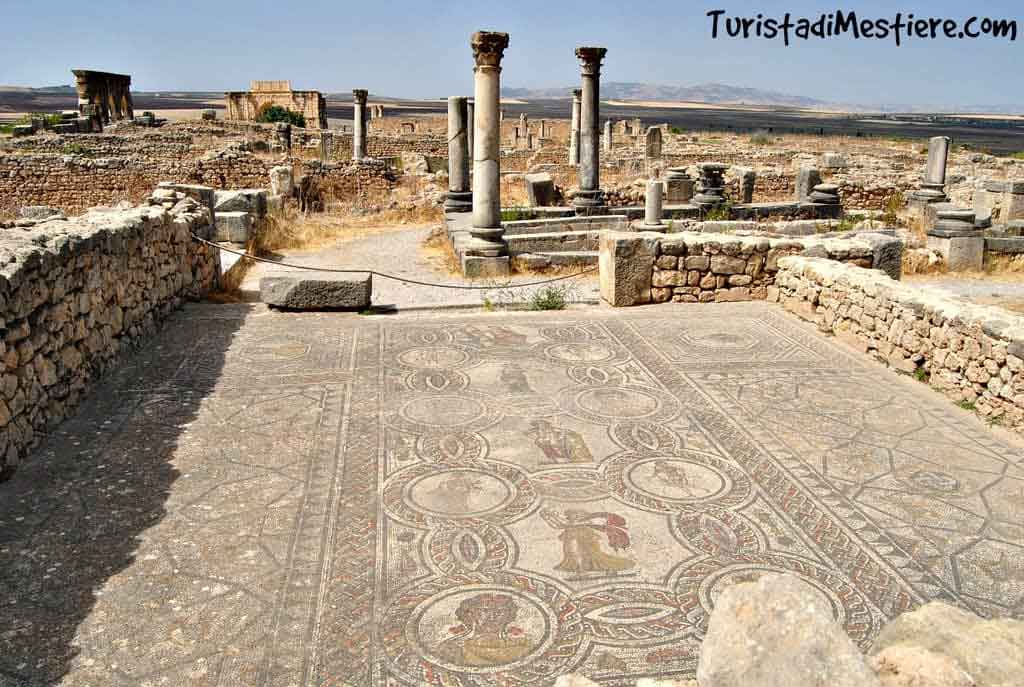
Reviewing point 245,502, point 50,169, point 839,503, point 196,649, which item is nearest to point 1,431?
point 245,502

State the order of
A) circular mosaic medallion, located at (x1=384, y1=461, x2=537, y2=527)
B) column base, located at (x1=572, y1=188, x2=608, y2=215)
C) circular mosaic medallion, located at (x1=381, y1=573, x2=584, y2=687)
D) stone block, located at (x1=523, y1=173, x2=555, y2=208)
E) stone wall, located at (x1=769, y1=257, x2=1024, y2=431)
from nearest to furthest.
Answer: circular mosaic medallion, located at (x1=381, y1=573, x2=584, y2=687), circular mosaic medallion, located at (x1=384, y1=461, x2=537, y2=527), stone wall, located at (x1=769, y1=257, x2=1024, y2=431), column base, located at (x1=572, y1=188, x2=608, y2=215), stone block, located at (x1=523, y1=173, x2=555, y2=208)

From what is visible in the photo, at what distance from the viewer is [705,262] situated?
8.73 m

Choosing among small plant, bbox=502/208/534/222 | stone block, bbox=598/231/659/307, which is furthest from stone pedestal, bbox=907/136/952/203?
stone block, bbox=598/231/659/307

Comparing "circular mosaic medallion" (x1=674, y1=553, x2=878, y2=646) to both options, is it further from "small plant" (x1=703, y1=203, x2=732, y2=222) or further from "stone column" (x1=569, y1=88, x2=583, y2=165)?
"stone column" (x1=569, y1=88, x2=583, y2=165)

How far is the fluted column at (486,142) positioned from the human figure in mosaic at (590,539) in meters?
7.34

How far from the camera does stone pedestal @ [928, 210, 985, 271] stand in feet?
39.6

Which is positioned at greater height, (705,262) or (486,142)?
(486,142)

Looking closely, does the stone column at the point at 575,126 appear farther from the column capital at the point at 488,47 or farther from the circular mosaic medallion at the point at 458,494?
the circular mosaic medallion at the point at 458,494

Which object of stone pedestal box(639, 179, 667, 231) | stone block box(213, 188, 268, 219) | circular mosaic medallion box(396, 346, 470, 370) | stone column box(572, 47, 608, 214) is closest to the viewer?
circular mosaic medallion box(396, 346, 470, 370)

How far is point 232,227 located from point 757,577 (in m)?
11.0

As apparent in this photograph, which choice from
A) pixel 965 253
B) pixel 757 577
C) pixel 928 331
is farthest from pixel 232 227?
pixel 965 253

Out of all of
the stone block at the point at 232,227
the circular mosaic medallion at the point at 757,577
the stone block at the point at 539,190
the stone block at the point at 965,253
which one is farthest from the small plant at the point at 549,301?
the stone block at the point at 539,190

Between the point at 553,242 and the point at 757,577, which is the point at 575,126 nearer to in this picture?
the point at 553,242

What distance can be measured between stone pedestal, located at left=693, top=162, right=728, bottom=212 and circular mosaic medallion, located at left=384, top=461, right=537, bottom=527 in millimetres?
12362
